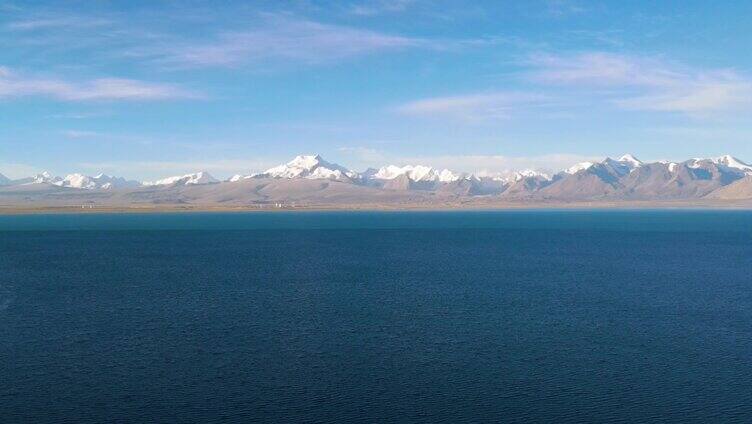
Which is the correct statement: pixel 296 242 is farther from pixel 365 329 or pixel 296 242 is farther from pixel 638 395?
pixel 638 395

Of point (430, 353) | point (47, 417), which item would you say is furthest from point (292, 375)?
point (47, 417)

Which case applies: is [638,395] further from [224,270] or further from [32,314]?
[224,270]

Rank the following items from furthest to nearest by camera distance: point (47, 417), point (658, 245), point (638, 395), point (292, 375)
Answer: point (658, 245), point (292, 375), point (638, 395), point (47, 417)

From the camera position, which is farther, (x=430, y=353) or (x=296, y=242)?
(x=296, y=242)

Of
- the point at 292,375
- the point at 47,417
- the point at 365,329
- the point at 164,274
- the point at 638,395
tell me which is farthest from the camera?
the point at 164,274

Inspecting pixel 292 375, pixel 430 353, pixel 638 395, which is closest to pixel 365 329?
pixel 430 353

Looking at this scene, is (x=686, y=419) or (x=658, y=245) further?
(x=658, y=245)

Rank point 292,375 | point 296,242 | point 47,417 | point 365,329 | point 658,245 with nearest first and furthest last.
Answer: point 47,417 < point 292,375 < point 365,329 < point 658,245 < point 296,242
